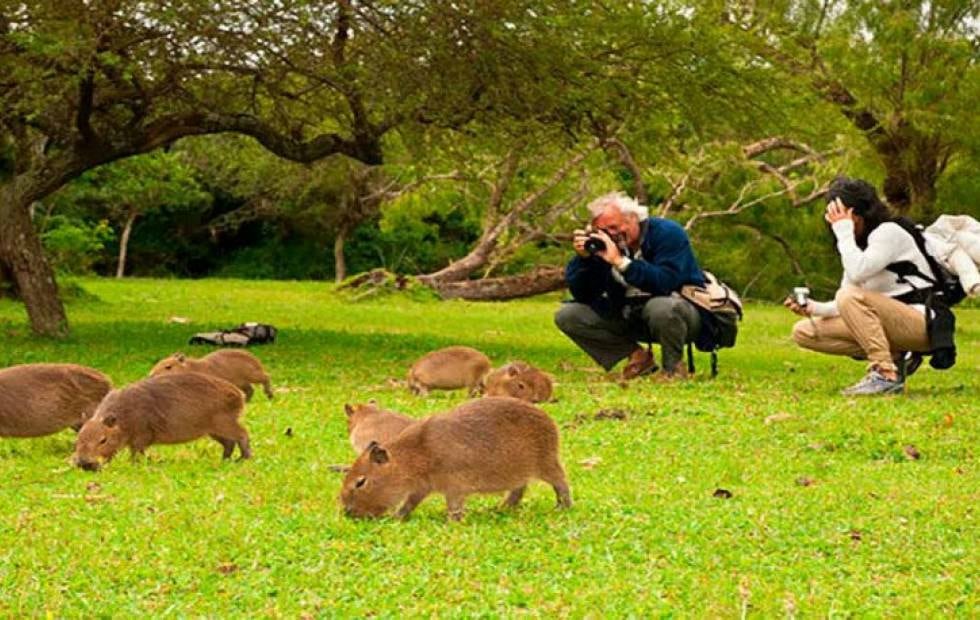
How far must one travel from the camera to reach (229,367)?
10.9m

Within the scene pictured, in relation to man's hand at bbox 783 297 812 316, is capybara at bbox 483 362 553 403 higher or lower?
lower

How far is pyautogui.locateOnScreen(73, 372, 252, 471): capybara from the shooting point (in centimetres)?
757

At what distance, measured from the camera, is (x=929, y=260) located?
11.0 metres

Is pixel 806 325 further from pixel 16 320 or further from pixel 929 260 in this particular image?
pixel 16 320

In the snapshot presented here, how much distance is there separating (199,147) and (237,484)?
3628 centimetres

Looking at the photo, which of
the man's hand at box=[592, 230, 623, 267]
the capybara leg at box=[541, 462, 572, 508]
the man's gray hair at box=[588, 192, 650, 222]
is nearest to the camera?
the capybara leg at box=[541, 462, 572, 508]

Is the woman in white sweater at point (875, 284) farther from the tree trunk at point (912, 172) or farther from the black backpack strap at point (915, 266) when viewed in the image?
the tree trunk at point (912, 172)

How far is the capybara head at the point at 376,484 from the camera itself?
6238 millimetres

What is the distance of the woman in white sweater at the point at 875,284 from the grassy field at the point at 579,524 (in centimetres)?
42

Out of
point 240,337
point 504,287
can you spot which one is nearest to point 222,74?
point 240,337

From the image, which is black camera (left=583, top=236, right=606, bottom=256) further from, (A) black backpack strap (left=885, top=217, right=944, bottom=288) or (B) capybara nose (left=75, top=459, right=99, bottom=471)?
(B) capybara nose (left=75, top=459, right=99, bottom=471)

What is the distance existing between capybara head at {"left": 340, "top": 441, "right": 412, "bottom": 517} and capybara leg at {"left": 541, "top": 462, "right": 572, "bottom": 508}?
2.04ft

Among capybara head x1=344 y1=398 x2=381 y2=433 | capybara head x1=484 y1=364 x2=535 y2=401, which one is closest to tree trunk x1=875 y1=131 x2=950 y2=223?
capybara head x1=484 y1=364 x2=535 y2=401

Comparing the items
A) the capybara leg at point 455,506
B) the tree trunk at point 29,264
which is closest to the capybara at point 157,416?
the capybara leg at point 455,506
